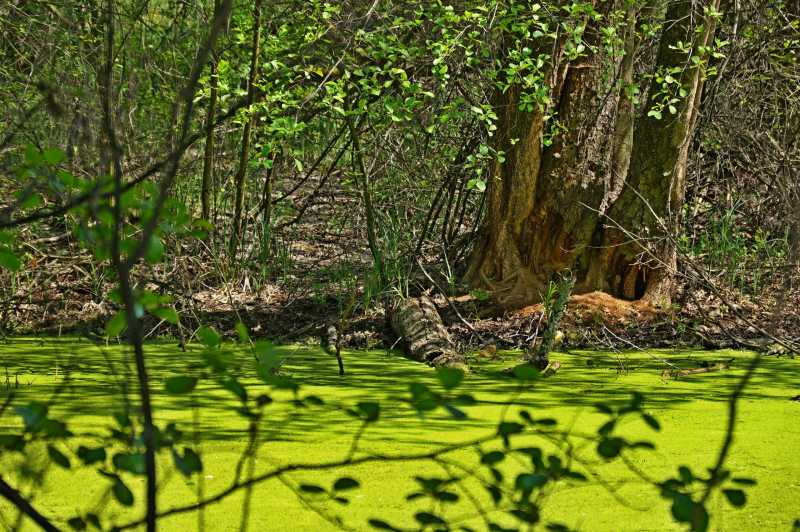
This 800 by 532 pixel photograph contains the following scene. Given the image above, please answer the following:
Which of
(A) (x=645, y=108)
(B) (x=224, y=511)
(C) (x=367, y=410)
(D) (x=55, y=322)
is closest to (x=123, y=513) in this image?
(B) (x=224, y=511)

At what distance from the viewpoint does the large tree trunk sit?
6734 mm

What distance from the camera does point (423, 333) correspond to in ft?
20.0

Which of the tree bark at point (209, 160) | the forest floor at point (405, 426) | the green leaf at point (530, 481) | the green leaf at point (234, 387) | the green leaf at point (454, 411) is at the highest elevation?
the tree bark at point (209, 160)

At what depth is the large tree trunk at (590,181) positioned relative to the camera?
6734mm

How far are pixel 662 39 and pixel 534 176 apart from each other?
1104 millimetres

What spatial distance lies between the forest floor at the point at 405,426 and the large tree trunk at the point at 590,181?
0.82 metres

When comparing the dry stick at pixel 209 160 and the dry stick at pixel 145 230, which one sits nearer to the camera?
the dry stick at pixel 145 230

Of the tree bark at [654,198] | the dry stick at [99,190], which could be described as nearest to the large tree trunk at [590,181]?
the tree bark at [654,198]

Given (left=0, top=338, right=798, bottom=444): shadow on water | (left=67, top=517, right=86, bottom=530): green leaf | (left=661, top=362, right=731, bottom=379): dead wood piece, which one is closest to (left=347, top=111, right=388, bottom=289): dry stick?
(left=0, top=338, right=798, bottom=444): shadow on water

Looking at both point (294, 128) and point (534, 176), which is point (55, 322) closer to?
point (294, 128)

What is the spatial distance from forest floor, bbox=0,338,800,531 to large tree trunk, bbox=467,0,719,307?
82 cm

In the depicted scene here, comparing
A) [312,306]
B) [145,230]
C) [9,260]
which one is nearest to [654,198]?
[312,306]

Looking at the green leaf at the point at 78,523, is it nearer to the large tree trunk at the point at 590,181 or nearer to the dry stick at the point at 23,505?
the dry stick at the point at 23,505

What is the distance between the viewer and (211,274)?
24.5 feet
